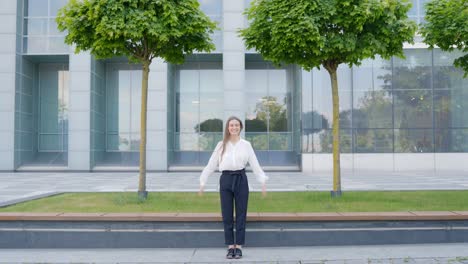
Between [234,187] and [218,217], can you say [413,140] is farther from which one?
[234,187]

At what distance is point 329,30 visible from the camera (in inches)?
322

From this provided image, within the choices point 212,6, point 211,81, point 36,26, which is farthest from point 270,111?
point 36,26

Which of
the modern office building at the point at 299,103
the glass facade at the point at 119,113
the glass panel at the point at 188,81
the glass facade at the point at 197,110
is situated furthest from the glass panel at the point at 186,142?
the glass panel at the point at 188,81

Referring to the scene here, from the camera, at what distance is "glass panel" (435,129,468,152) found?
75.8 feet

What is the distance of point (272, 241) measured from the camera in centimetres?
609

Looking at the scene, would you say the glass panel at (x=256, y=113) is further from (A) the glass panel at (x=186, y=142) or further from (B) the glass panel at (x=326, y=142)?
(B) the glass panel at (x=326, y=142)

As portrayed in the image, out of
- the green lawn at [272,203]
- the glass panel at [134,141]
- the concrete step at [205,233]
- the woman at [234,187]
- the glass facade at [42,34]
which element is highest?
the glass facade at [42,34]

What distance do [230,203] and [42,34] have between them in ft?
71.8

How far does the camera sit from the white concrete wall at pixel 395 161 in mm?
22969

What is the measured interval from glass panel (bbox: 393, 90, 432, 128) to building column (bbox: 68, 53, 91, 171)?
17.6 meters

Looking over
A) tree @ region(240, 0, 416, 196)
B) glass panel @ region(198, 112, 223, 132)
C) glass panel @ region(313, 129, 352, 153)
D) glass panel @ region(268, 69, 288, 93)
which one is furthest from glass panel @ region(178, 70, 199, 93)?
tree @ region(240, 0, 416, 196)

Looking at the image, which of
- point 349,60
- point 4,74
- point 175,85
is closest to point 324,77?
point 175,85

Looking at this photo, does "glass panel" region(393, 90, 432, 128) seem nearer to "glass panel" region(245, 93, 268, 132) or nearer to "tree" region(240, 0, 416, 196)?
"glass panel" region(245, 93, 268, 132)

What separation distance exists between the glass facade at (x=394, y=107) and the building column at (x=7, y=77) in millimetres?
16530
